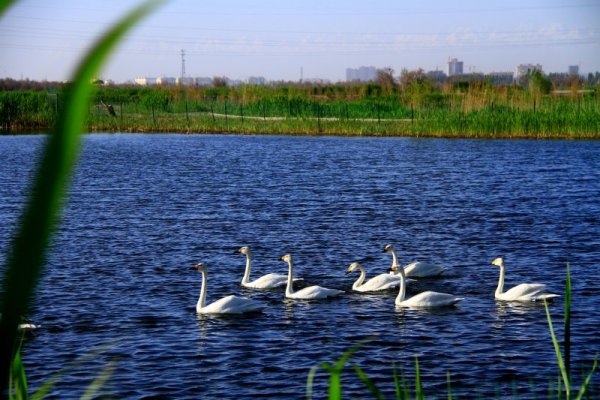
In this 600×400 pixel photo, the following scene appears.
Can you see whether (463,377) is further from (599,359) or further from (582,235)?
(582,235)

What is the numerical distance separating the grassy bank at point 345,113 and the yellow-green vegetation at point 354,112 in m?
0.05

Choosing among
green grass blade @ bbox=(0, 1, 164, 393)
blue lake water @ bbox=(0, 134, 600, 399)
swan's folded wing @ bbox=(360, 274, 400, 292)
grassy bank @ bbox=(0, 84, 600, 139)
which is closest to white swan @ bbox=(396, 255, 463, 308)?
blue lake water @ bbox=(0, 134, 600, 399)

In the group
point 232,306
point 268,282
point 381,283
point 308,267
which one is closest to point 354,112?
point 308,267

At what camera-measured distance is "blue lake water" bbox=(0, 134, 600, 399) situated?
11570 mm

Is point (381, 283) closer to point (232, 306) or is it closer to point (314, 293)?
point (314, 293)

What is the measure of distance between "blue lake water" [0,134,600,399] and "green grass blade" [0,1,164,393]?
150mm

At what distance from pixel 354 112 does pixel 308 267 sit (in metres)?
46.4

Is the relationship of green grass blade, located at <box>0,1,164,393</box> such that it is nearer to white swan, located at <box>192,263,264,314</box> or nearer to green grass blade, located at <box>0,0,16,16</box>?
green grass blade, located at <box>0,0,16,16</box>

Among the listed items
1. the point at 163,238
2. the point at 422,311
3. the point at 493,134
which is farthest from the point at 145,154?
the point at 422,311

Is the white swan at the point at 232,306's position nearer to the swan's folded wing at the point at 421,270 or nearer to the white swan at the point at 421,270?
the white swan at the point at 421,270

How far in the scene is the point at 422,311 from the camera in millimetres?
14781

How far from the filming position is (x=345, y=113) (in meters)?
64.1

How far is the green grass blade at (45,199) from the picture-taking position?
2.91 ft

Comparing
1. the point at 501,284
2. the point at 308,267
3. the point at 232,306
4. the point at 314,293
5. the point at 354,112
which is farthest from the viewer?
the point at 354,112
